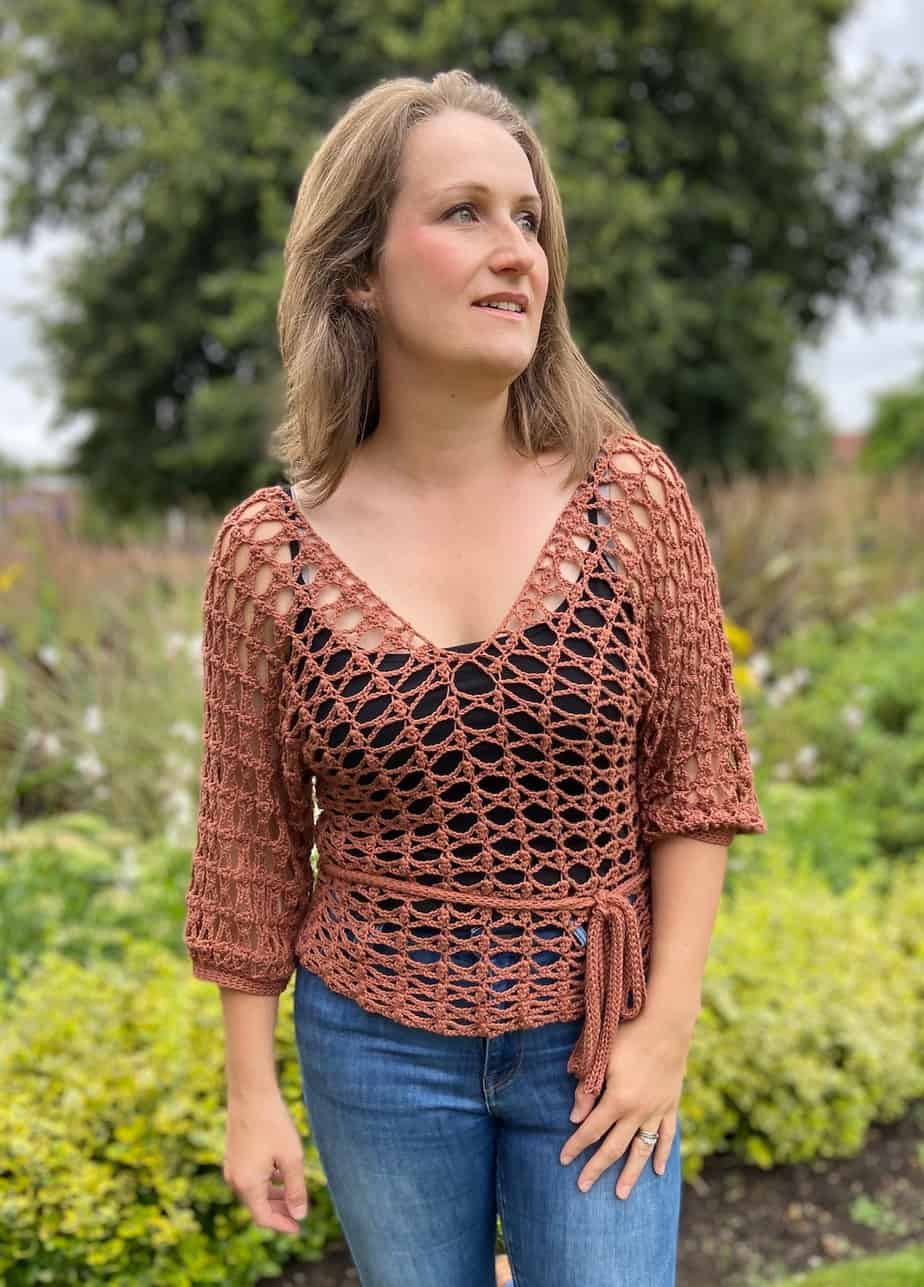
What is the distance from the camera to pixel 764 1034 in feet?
9.81

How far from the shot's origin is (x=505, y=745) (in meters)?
1.45

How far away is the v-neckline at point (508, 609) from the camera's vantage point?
147 cm

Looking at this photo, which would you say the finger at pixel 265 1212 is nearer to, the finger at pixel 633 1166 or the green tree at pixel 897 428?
the finger at pixel 633 1166

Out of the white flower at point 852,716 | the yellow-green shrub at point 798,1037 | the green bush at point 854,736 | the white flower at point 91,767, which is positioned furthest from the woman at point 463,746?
the white flower at point 852,716

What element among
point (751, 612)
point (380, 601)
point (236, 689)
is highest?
point (751, 612)

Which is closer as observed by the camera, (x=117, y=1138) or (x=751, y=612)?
(x=117, y=1138)

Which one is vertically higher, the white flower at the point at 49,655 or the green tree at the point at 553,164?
the green tree at the point at 553,164

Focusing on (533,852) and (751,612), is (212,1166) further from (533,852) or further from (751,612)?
(751,612)

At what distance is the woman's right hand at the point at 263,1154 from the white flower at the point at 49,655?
11.9ft

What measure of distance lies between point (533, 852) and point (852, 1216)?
2045 mm

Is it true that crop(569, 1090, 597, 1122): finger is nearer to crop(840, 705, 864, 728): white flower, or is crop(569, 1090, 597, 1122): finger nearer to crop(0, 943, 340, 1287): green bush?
crop(0, 943, 340, 1287): green bush

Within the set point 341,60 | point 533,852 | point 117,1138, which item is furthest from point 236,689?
point 341,60

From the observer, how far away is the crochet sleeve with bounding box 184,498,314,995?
5.13 feet

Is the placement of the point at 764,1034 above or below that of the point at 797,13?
below
